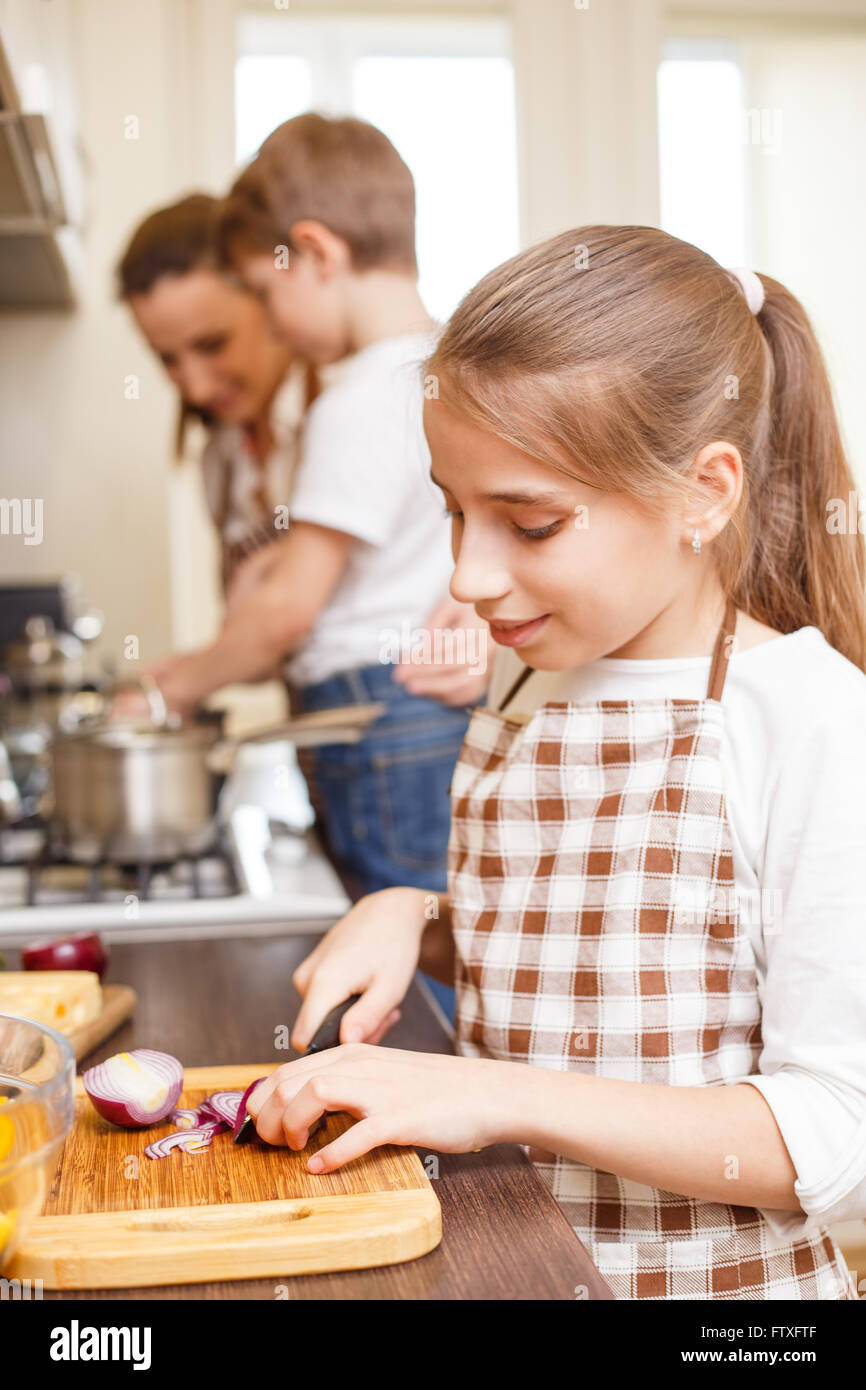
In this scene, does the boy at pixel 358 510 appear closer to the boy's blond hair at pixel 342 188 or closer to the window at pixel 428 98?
the boy's blond hair at pixel 342 188

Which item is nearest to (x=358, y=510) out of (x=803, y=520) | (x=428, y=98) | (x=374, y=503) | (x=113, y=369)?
(x=374, y=503)

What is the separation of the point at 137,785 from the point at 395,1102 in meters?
0.72

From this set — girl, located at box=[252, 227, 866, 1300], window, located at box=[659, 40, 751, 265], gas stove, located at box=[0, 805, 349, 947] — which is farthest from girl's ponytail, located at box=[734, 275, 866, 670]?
window, located at box=[659, 40, 751, 265]

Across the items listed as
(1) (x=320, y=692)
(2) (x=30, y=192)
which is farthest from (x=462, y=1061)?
(2) (x=30, y=192)

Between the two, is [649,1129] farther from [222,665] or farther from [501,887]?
[222,665]

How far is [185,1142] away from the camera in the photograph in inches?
23.7

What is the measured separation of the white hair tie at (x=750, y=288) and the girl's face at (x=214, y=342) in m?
1.18

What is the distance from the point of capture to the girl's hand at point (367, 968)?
0.71 metres

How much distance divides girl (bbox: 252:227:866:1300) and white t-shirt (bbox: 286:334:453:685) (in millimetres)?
602

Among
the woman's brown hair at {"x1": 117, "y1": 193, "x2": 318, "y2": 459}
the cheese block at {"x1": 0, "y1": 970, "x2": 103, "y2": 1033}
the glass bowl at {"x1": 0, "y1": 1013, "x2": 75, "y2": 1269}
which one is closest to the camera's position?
the glass bowl at {"x1": 0, "y1": 1013, "x2": 75, "y2": 1269}

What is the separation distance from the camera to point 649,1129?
1.93 ft

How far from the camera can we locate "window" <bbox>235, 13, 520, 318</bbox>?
314 centimetres

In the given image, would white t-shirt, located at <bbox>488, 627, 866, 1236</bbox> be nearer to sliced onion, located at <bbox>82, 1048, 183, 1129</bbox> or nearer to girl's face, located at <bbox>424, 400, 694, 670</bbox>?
girl's face, located at <bbox>424, 400, 694, 670</bbox>

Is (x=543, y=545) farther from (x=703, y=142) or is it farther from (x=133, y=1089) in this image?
(x=703, y=142)
